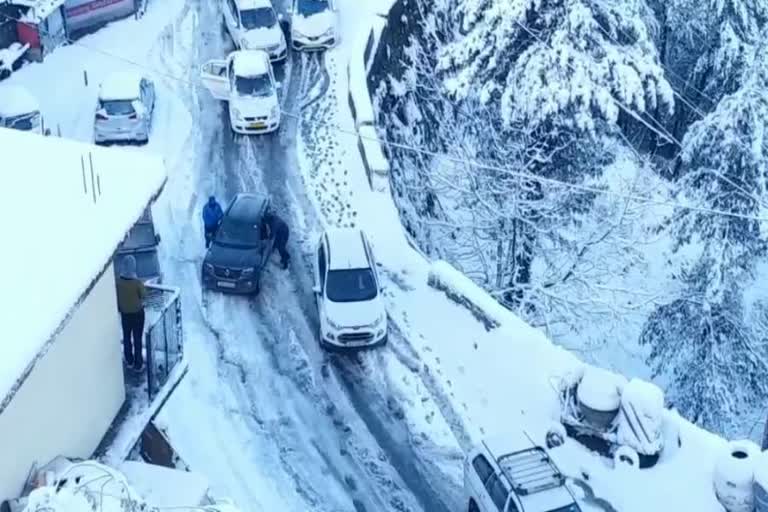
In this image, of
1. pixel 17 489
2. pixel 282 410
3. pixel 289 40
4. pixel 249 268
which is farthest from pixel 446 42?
pixel 17 489

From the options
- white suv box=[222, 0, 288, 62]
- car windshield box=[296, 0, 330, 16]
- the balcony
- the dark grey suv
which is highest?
the balcony

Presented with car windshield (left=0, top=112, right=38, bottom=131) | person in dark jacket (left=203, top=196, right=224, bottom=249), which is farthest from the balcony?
car windshield (left=0, top=112, right=38, bottom=131)

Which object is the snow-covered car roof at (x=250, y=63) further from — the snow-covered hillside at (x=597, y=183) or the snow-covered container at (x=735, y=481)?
the snow-covered container at (x=735, y=481)

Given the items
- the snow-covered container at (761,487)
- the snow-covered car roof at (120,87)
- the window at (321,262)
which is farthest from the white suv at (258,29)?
the snow-covered container at (761,487)

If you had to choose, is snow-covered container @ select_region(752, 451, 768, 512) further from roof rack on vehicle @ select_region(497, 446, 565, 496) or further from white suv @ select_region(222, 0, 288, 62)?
white suv @ select_region(222, 0, 288, 62)

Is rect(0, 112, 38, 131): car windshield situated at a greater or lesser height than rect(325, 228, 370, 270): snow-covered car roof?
greater

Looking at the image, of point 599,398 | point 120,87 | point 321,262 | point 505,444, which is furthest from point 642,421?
point 120,87

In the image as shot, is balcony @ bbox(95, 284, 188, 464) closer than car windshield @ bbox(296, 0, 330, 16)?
Yes
